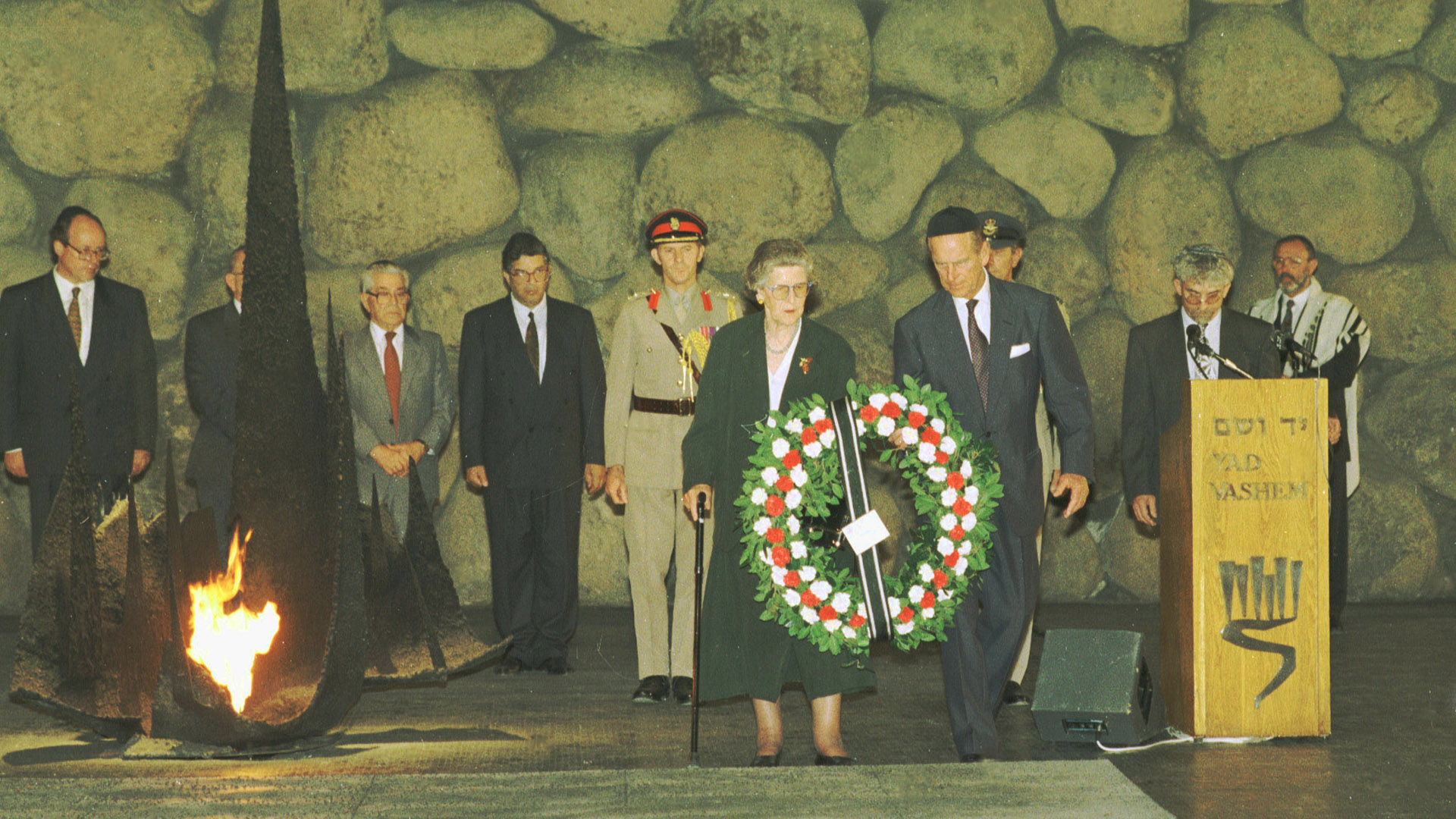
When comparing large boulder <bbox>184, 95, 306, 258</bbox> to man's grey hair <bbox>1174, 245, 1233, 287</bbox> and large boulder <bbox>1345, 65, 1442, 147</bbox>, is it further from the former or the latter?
large boulder <bbox>1345, 65, 1442, 147</bbox>

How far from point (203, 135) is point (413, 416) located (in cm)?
230

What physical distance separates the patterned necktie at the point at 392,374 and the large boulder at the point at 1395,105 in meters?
5.34

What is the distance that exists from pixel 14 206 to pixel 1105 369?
590cm

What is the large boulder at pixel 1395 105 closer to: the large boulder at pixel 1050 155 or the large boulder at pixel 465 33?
the large boulder at pixel 1050 155

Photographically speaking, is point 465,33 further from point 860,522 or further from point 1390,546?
point 1390,546

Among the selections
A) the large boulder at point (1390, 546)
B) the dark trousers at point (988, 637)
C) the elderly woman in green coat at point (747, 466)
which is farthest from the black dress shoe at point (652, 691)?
the large boulder at point (1390, 546)

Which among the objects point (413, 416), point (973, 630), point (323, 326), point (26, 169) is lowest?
point (973, 630)

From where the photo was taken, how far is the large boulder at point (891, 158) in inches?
296

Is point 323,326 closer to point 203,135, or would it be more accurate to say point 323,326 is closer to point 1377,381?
point 203,135

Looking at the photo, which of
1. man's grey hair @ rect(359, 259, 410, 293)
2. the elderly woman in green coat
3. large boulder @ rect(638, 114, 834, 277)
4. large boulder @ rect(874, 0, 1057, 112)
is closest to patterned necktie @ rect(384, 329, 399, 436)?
man's grey hair @ rect(359, 259, 410, 293)

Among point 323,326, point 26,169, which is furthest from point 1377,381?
point 26,169

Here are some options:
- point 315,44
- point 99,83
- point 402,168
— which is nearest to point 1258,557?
point 402,168

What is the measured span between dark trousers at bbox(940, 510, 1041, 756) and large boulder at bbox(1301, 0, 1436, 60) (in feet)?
14.8

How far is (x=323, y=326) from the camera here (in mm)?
7289
